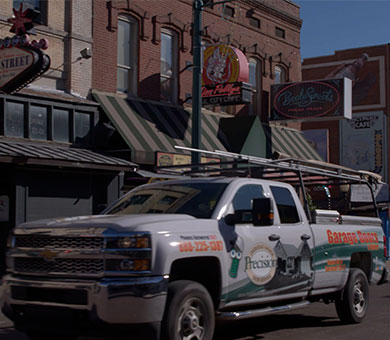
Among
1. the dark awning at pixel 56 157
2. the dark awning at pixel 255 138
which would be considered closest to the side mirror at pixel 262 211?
the dark awning at pixel 56 157

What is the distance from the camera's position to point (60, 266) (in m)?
6.42

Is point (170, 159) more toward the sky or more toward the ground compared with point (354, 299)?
more toward the sky

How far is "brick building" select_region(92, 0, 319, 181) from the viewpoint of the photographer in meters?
17.3

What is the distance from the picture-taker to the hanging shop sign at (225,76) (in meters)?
19.1

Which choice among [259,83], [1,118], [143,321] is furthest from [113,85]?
[143,321]

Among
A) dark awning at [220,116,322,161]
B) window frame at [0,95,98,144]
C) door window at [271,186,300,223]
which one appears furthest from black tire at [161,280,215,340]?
dark awning at [220,116,322,161]

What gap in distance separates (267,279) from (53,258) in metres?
2.54

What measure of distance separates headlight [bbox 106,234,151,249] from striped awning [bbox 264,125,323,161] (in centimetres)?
1662

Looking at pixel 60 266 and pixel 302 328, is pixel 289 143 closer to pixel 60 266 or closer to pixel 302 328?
pixel 302 328

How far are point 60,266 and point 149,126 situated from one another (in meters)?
11.6

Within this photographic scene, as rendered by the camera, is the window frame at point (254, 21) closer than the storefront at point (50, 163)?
No

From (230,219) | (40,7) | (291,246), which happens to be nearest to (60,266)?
(230,219)

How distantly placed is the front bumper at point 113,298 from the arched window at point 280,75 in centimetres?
2005

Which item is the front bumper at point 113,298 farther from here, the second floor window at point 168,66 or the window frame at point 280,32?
the window frame at point 280,32
